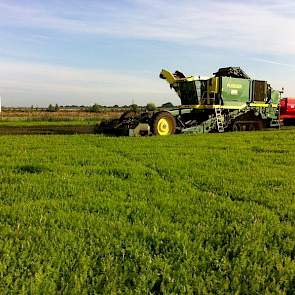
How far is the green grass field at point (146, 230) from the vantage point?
3889 millimetres

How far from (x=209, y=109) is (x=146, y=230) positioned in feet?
57.0

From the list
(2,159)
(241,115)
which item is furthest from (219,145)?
(241,115)

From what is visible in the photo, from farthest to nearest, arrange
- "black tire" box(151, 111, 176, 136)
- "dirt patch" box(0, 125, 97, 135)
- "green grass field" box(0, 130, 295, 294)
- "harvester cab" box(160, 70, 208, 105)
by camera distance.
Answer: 1. "dirt patch" box(0, 125, 97, 135)
2. "harvester cab" box(160, 70, 208, 105)
3. "black tire" box(151, 111, 176, 136)
4. "green grass field" box(0, 130, 295, 294)

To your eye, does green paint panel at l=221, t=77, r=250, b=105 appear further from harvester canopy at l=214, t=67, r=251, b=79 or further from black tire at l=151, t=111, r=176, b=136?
black tire at l=151, t=111, r=176, b=136

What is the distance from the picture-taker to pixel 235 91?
22.4 meters

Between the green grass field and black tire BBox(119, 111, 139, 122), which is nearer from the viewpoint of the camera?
the green grass field

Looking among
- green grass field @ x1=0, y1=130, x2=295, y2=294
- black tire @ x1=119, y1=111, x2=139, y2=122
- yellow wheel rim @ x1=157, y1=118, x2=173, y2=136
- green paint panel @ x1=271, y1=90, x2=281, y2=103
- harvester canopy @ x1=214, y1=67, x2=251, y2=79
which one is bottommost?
green grass field @ x1=0, y1=130, x2=295, y2=294

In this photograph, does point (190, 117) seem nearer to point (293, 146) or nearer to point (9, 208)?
point (293, 146)

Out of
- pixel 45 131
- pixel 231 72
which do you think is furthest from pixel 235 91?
pixel 45 131

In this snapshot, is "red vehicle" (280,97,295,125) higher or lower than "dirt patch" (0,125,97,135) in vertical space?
higher

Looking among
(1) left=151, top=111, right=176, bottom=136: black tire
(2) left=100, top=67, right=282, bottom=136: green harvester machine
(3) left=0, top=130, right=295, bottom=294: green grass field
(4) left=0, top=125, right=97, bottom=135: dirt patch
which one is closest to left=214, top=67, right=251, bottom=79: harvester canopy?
(2) left=100, top=67, right=282, bottom=136: green harvester machine

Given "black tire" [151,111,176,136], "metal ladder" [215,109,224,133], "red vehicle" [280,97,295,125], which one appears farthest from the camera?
"red vehicle" [280,97,295,125]

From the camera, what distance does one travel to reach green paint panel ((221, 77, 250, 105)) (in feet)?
71.9

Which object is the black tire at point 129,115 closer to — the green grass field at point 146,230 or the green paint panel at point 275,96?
the green paint panel at point 275,96
